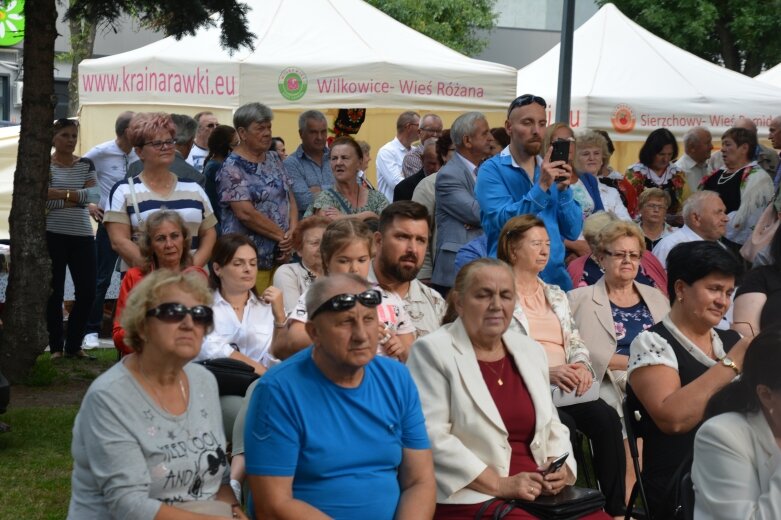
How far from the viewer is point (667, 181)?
1082cm

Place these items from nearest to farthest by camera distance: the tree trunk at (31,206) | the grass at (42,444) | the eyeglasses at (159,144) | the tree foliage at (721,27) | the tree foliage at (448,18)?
the grass at (42,444)
the eyeglasses at (159,144)
the tree trunk at (31,206)
the tree foliage at (721,27)
the tree foliage at (448,18)

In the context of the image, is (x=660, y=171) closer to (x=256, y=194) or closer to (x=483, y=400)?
(x=256, y=194)

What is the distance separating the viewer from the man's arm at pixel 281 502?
4016 millimetres

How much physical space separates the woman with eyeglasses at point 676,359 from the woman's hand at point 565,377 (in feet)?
3.08

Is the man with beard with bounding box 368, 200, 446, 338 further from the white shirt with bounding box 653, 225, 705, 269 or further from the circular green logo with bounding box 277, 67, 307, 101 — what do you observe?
the circular green logo with bounding box 277, 67, 307, 101

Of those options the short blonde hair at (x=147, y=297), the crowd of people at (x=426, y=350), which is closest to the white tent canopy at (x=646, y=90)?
the crowd of people at (x=426, y=350)

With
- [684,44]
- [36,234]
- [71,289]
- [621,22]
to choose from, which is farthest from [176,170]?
[684,44]

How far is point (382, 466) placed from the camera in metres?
4.25

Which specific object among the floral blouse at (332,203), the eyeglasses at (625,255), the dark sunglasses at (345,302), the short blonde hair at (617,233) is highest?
the floral blouse at (332,203)

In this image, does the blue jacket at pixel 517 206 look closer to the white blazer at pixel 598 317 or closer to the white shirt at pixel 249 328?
the white blazer at pixel 598 317

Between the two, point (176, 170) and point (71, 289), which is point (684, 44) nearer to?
point (71, 289)

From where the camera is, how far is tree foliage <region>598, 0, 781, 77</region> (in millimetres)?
32031

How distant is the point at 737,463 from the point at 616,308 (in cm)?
326

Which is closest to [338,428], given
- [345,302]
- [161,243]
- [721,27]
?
[345,302]
